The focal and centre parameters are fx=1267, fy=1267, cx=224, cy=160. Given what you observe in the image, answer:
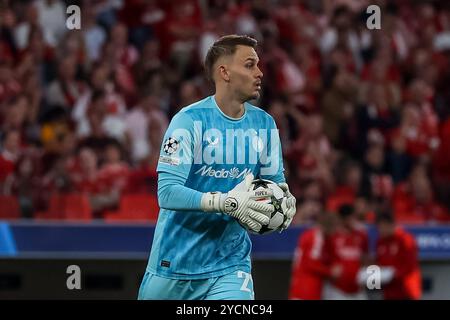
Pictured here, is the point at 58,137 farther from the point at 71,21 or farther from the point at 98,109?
the point at 71,21

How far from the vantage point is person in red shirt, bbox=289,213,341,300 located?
10188mm

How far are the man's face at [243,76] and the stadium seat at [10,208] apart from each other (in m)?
5.16

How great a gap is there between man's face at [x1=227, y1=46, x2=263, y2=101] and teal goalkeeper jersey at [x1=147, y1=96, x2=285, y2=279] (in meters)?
0.13

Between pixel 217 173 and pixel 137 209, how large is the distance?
5.11 meters

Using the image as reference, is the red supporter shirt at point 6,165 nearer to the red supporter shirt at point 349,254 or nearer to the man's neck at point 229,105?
the red supporter shirt at point 349,254

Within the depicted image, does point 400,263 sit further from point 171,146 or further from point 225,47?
point 171,146

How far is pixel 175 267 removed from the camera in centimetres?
655

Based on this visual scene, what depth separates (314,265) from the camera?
10.3m

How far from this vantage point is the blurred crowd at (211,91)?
460 inches

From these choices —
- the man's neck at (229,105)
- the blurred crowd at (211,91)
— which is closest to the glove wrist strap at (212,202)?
the man's neck at (229,105)

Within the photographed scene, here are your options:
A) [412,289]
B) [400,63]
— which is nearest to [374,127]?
[400,63]

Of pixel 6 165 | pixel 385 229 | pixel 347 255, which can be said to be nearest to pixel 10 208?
pixel 6 165

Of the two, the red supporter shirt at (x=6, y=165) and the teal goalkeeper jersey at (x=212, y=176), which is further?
the red supporter shirt at (x=6, y=165)

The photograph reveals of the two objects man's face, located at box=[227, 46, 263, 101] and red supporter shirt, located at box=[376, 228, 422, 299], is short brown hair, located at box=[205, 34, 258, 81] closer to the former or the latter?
man's face, located at box=[227, 46, 263, 101]
